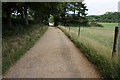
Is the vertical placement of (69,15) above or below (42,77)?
above

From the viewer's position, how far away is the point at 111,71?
2.56 m

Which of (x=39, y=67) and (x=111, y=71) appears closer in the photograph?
(x=111, y=71)

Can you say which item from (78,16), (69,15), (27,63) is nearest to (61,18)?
(69,15)

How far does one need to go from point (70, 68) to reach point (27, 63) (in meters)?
1.68

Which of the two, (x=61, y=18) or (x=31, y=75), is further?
(x=61, y=18)

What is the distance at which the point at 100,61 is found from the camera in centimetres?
335

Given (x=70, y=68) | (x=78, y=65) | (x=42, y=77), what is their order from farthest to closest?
1. (x=78, y=65)
2. (x=70, y=68)
3. (x=42, y=77)

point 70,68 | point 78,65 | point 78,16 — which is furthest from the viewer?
point 78,16

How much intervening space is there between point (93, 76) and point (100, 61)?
0.74 meters

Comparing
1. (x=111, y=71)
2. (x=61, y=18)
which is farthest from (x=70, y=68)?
(x=61, y=18)

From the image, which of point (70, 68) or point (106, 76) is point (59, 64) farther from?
point (106, 76)

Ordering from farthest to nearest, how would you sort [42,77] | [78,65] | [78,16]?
[78,16], [78,65], [42,77]

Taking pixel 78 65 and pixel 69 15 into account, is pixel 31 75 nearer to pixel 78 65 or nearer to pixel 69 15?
pixel 78 65

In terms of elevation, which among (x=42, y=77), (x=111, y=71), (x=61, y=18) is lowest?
(x=42, y=77)
